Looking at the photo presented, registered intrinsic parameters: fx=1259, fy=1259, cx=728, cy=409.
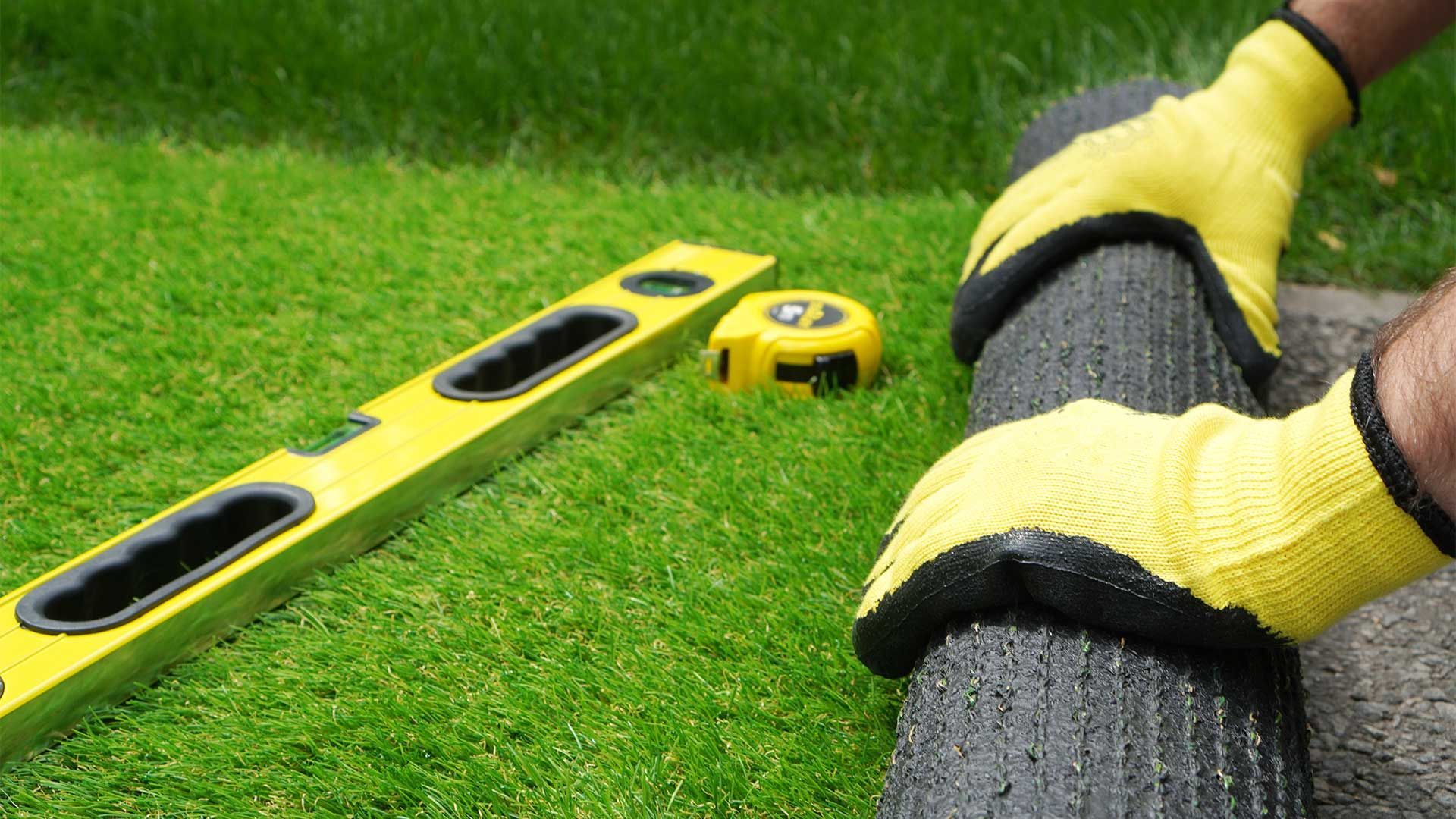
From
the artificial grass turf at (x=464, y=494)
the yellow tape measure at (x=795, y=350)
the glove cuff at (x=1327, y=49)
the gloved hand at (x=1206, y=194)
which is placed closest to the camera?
the artificial grass turf at (x=464, y=494)

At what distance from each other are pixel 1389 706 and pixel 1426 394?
30.4 inches

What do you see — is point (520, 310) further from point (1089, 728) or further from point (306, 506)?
point (1089, 728)

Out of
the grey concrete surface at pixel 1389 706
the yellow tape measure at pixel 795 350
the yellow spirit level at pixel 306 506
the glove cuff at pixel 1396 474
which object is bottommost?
the grey concrete surface at pixel 1389 706

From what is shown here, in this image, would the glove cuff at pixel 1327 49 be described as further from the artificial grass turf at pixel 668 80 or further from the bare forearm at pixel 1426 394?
Result: the artificial grass turf at pixel 668 80

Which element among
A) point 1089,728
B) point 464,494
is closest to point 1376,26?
point 1089,728

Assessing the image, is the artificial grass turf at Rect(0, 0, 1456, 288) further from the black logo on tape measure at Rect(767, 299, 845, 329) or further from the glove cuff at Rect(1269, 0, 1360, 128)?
the glove cuff at Rect(1269, 0, 1360, 128)

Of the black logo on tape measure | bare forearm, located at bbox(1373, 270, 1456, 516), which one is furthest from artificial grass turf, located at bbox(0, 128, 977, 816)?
bare forearm, located at bbox(1373, 270, 1456, 516)

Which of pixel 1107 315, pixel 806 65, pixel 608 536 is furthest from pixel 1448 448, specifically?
pixel 806 65

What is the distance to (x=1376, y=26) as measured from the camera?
2098 mm

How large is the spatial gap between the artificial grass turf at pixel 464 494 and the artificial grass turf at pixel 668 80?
0.37m

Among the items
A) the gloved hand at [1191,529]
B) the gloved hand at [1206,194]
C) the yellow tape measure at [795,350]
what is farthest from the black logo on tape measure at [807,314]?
the gloved hand at [1191,529]

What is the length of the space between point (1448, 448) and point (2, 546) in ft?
6.23

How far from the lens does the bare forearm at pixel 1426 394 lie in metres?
1.06

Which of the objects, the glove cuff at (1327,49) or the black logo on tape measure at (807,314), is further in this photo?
the black logo on tape measure at (807,314)
